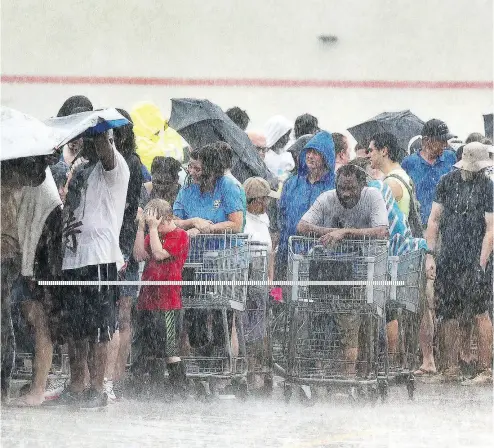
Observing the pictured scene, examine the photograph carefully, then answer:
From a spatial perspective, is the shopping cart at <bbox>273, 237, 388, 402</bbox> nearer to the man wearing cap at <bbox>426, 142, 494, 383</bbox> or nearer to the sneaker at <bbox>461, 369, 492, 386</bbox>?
the sneaker at <bbox>461, 369, 492, 386</bbox>

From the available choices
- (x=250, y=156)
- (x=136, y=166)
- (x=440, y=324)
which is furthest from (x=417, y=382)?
(x=136, y=166)

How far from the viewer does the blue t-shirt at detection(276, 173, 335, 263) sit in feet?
26.1

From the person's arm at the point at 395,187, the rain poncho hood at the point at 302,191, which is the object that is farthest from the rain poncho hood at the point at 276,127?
the person's arm at the point at 395,187

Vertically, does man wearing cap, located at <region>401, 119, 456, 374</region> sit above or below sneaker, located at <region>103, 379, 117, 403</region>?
A: above

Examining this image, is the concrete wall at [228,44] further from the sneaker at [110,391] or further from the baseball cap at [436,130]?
the sneaker at [110,391]

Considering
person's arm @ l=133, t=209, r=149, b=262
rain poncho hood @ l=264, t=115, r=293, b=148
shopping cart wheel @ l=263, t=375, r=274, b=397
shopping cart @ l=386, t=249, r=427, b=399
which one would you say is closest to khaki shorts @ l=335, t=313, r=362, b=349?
shopping cart @ l=386, t=249, r=427, b=399

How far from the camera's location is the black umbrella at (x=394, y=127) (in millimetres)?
9758

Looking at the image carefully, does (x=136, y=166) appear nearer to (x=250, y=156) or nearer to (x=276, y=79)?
(x=250, y=156)

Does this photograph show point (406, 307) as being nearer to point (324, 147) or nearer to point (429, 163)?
point (324, 147)

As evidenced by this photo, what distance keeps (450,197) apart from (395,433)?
2.38 metres

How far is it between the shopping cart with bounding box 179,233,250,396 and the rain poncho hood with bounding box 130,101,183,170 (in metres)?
1.50

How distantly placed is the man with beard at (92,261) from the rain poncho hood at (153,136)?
190 centimetres

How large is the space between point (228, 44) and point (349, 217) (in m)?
2.49

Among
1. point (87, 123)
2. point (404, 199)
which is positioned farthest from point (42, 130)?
point (404, 199)
